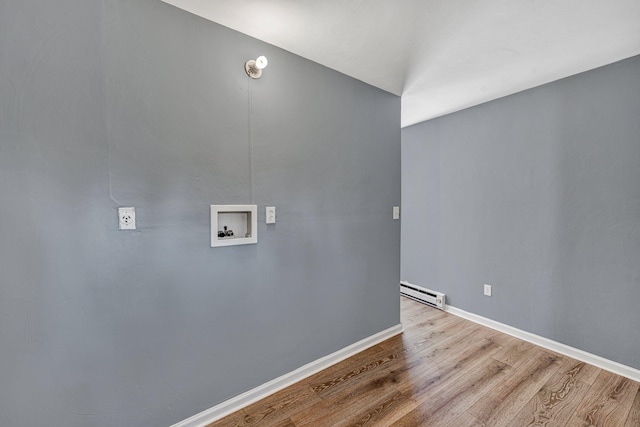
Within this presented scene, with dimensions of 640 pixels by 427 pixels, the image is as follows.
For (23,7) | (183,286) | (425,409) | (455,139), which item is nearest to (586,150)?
(455,139)


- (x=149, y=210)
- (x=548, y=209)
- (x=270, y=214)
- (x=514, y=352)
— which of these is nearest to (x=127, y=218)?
(x=149, y=210)

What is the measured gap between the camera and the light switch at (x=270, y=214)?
1.76m

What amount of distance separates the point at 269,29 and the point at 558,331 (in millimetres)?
3238

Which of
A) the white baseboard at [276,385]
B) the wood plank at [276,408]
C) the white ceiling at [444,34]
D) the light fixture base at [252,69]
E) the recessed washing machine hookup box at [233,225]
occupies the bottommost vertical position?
the wood plank at [276,408]

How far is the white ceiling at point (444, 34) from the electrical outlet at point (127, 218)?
1.11 metres

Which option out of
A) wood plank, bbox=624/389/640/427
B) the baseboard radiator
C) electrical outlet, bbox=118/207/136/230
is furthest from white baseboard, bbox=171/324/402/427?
wood plank, bbox=624/389/640/427

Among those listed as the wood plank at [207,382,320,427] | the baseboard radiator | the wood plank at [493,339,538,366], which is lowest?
the wood plank at [207,382,320,427]

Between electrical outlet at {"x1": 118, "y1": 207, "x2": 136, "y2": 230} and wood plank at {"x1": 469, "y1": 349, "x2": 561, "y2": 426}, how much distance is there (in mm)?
2211

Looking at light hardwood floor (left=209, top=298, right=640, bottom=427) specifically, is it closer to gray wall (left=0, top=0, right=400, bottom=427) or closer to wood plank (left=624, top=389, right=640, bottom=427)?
wood plank (left=624, top=389, right=640, bottom=427)

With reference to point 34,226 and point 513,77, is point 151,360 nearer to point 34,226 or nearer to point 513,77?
point 34,226

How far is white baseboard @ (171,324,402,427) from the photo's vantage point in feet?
5.10

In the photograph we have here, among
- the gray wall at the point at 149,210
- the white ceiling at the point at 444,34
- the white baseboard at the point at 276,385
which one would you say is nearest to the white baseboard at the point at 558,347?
the white baseboard at the point at 276,385

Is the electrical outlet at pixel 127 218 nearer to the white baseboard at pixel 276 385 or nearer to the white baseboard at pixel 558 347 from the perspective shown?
the white baseboard at pixel 276 385

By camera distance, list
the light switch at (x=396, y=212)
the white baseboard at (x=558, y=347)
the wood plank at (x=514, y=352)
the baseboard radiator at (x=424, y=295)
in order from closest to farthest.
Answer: the white baseboard at (x=558, y=347)
the wood plank at (x=514, y=352)
the light switch at (x=396, y=212)
the baseboard radiator at (x=424, y=295)
